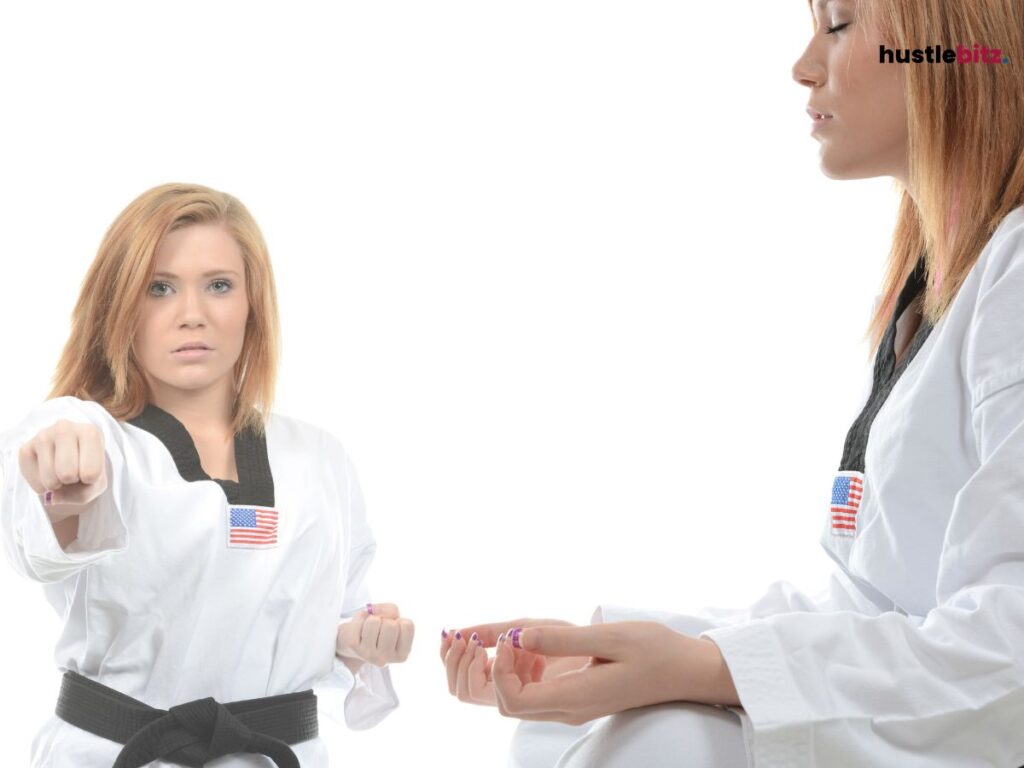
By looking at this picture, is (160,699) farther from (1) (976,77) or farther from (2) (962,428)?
(1) (976,77)

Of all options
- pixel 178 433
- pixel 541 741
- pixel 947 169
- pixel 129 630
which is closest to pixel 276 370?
pixel 178 433

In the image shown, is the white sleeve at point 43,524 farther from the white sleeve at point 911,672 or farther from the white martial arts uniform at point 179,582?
the white sleeve at point 911,672

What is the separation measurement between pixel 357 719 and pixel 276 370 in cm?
60

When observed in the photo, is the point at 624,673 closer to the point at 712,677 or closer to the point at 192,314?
the point at 712,677

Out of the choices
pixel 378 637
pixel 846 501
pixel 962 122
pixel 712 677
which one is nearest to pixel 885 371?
pixel 846 501

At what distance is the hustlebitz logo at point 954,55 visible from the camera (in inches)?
42.8

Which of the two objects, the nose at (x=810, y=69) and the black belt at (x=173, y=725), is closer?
the nose at (x=810, y=69)

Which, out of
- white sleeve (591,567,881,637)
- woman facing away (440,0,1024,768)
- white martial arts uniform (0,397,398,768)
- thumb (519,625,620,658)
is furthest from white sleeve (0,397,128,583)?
thumb (519,625,620,658)

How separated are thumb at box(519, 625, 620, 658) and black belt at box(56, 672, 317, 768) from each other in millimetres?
814

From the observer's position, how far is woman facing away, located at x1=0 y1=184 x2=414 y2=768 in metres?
1.51

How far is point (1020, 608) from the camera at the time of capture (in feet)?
2.82

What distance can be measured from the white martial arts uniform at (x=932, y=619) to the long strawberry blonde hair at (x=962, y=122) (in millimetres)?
48

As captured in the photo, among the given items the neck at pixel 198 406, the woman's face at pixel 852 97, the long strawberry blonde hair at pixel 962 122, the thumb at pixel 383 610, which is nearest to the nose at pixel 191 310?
the neck at pixel 198 406

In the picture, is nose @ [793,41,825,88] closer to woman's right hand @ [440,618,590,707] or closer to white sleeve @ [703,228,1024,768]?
white sleeve @ [703,228,1024,768]
